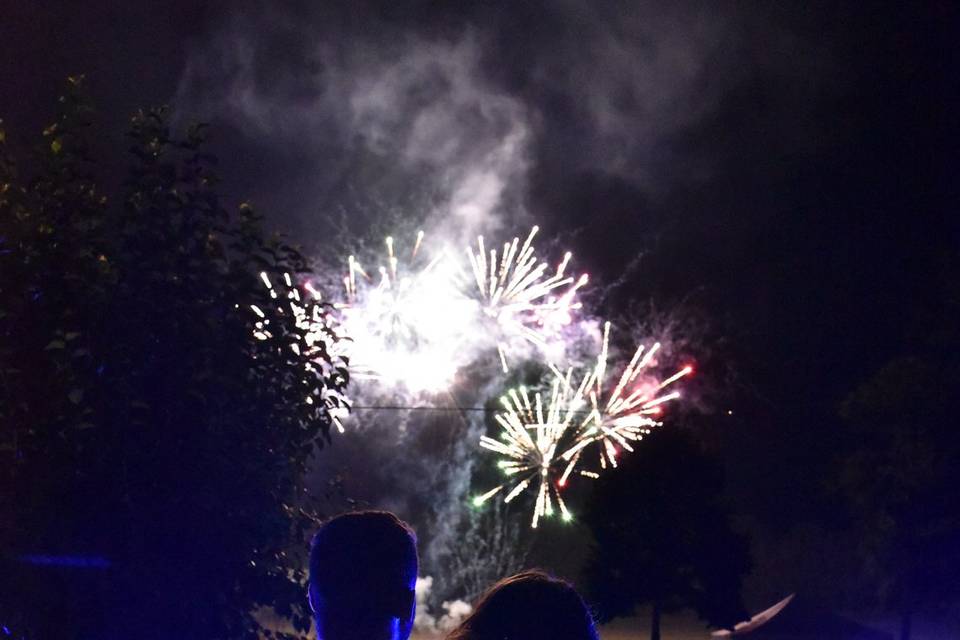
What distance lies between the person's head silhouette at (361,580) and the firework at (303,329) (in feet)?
13.8

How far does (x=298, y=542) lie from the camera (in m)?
7.72

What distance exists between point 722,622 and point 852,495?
27.6 feet

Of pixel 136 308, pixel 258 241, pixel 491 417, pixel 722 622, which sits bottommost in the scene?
pixel 722 622

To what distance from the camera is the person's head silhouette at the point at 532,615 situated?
8.39 ft

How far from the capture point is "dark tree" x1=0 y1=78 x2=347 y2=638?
20.5 ft

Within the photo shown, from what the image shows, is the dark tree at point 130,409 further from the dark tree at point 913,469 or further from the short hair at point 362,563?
the dark tree at point 913,469

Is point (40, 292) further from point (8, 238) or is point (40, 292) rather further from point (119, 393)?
point (119, 393)

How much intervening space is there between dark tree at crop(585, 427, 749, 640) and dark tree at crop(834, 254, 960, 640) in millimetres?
6784

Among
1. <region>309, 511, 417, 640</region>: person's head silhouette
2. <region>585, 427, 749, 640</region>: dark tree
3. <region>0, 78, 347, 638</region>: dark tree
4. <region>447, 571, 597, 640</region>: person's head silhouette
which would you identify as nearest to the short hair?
<region>309, 511, 417, 640</region>: person's head silhouette

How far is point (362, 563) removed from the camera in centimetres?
304

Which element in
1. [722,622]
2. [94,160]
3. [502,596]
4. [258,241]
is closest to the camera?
[502,596]

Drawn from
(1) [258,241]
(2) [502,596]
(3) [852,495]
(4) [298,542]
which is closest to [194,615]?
(4) [298,542]

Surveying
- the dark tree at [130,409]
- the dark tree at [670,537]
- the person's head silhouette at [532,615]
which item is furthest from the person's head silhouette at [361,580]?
the dark tree at [670,537]

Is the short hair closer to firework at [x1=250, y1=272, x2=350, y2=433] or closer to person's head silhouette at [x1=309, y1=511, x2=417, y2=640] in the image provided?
person's head silhouette at [x1=309, y1=511, x2=417, y2=640]
